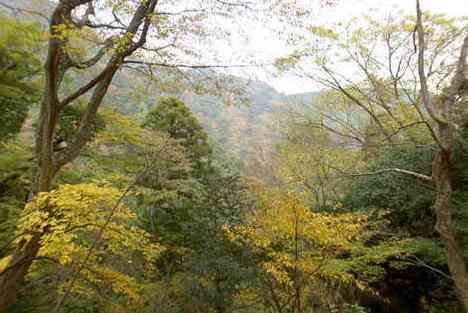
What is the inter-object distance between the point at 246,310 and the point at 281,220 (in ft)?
10.7

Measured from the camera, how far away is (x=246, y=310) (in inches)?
312

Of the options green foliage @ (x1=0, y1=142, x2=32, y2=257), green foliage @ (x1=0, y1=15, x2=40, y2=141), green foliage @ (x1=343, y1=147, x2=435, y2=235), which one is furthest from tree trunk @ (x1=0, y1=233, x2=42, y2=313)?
green foliage @ (x1=343, y1=147, x2=435, y2=235)

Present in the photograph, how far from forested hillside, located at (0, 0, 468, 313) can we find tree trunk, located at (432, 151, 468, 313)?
0.02 meters

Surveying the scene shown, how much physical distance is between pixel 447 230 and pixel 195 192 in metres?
6.10

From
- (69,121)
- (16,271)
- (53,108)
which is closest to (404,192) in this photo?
(53,108)

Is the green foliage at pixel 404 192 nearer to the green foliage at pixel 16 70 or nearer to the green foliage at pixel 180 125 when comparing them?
the green foliage at pixel 180 125

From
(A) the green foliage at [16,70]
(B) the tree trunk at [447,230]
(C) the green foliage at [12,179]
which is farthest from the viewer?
(A) the green foliage at [16,70]

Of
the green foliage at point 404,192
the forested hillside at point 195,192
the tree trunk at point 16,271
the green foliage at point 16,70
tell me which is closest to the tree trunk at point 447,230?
the forested hillside at point 195,192

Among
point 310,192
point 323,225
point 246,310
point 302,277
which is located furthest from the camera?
point 310,192

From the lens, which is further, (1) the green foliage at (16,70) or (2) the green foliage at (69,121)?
(2) the green foliage at (69,121)

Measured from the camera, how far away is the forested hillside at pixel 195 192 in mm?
4605

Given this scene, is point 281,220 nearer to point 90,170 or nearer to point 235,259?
point 235,259

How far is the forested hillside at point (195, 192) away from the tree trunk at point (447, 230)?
0.02m

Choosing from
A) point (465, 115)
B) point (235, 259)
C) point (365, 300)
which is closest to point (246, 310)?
point (235, 259)
